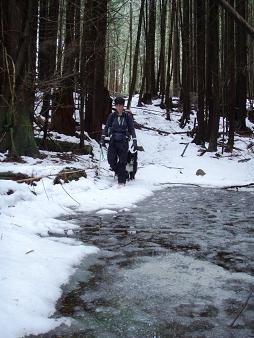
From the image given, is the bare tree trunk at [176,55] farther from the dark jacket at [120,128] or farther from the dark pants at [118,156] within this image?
the dark pants at [118,156]

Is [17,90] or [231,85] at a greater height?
[231,85]

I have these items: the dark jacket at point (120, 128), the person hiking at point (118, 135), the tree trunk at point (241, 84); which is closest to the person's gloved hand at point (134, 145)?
the person hiking at point (118, 135)

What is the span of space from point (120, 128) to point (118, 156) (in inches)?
25.7

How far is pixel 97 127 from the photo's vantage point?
16.5 meters

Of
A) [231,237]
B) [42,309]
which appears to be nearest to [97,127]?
[231,237]

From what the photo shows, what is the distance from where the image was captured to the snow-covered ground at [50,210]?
9.95 ft

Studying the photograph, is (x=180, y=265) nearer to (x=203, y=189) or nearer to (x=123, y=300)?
(x=123, y=300)

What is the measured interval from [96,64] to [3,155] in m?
5.70

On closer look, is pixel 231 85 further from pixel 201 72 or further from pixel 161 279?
pixel 161 279

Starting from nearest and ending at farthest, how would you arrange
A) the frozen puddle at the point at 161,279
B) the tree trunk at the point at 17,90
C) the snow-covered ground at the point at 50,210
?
the frozen puddle at the point at 161,279, the snow-covered ground at the point at 50,210, the tree trunk at the point at 17,90

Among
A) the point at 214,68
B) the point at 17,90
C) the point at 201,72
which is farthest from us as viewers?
the point at 201,72

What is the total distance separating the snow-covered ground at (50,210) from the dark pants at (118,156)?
1.26 feet

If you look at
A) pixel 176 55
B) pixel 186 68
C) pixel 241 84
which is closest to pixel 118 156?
pixel 241 84

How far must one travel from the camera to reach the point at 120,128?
10.2 m
